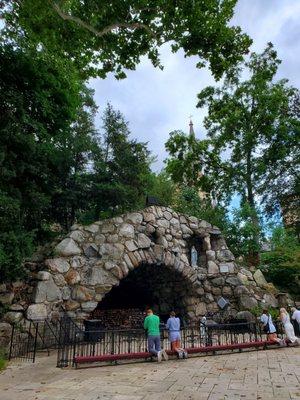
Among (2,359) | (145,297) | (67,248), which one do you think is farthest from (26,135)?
(145,297)

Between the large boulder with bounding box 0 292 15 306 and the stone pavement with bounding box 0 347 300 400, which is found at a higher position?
the large boulder with bounding box 0 292 15 306

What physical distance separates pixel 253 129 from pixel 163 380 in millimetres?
18635

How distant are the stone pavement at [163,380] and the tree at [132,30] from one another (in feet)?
23.8

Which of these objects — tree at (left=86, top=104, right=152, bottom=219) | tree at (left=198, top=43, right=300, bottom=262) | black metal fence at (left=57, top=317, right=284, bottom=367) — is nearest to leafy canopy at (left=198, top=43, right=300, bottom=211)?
tree at (left=198, top=43, right=300, bottom=262)

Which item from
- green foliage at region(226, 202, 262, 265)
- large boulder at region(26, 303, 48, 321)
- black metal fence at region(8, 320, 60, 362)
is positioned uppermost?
green foliage at region(226, 202, 262, 265)

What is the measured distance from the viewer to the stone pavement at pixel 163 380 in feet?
17.1

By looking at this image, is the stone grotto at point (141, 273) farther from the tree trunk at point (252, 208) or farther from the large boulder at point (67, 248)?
the tree trunk at point (252, 208)

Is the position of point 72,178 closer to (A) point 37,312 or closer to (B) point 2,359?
(A) point 37,312

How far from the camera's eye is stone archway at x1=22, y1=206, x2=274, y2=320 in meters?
10.9

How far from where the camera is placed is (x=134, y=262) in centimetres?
1245

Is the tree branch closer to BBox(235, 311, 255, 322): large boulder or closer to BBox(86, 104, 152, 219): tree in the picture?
BBox(86, 104, 152, 219): tree

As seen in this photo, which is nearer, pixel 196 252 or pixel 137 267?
pixel 137 267

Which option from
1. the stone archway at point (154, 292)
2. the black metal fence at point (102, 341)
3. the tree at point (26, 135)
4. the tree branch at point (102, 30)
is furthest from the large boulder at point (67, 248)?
the tree branch at point (102, 30)

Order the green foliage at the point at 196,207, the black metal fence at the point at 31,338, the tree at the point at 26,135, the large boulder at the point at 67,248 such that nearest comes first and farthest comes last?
the black metal fence at the point at 31,338
the tree at the point at 26,135
the large boulder at the point at 67,248
the green foliage at the point at 196,207
